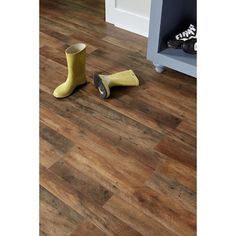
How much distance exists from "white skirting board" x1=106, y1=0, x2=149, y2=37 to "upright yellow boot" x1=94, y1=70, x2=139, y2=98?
0.57m

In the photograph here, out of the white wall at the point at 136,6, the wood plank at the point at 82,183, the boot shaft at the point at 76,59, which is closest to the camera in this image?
the wood plank at the point at 82,183

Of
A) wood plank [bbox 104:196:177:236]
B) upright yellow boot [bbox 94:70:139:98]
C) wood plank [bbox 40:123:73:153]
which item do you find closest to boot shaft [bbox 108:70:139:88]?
upright yellow boot [bbox 94:70:139:98]

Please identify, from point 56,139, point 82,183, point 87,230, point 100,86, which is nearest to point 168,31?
point 100,86

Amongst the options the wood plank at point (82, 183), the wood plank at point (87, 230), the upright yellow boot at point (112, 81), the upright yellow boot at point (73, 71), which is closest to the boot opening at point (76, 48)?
the upright yellow boot at point (73, 71)

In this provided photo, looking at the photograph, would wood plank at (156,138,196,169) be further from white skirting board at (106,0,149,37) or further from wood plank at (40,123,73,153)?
white skirting board at (106,0,149,37)

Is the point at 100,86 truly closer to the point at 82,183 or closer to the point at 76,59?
the point at 76,59

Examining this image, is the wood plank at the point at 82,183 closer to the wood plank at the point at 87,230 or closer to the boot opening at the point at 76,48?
the wood plank at the point at 87,230

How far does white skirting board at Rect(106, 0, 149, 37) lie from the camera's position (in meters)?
2.16

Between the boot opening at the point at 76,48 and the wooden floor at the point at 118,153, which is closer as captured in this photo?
the wooden floor at the point at 118,153

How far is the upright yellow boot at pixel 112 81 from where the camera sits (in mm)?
1604

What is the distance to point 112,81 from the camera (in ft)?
5.42

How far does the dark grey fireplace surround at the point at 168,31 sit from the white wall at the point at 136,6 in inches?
15.0
